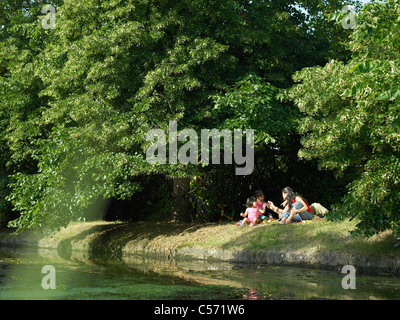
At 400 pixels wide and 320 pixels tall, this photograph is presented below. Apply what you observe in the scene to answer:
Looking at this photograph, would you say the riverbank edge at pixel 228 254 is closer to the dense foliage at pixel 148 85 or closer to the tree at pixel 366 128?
the tree at pixel 366 128

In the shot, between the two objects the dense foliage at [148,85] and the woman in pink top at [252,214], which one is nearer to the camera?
the dense foliage at [148,85]

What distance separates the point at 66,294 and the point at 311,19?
13869mm

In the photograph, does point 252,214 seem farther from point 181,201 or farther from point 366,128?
point 366,128

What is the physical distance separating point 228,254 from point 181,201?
15.8ft

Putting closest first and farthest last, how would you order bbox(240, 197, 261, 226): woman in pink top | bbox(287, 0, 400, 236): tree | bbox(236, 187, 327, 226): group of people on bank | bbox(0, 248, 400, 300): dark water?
bbox(0, 248, 400, 300): dark water < bbox(287, 0, 400, 236): tree < bbox(236, 187, 327, 226): group of people on bank < bbox(240, 197, 261, 226): woman in pink top

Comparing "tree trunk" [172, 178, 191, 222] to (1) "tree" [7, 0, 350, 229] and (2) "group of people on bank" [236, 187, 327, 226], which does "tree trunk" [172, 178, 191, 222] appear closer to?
(1) "tree" [7, 0, 350, 229]

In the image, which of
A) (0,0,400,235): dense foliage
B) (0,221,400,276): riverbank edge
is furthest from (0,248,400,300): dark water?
(0,0,400,235): dense foliage

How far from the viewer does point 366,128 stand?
10359mm

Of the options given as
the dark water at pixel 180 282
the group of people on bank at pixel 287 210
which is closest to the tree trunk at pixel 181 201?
the group of people on bank at pixel 287 210

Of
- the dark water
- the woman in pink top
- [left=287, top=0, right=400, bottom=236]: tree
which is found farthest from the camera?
the woman in pink top

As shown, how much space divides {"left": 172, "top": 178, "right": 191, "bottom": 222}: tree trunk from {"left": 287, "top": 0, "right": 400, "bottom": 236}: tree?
725 centimetres

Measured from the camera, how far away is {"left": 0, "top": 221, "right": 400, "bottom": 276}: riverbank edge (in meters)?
11.4

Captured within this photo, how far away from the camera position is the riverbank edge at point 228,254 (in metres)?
11.4

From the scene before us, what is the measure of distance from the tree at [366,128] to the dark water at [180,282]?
56.0 inches
